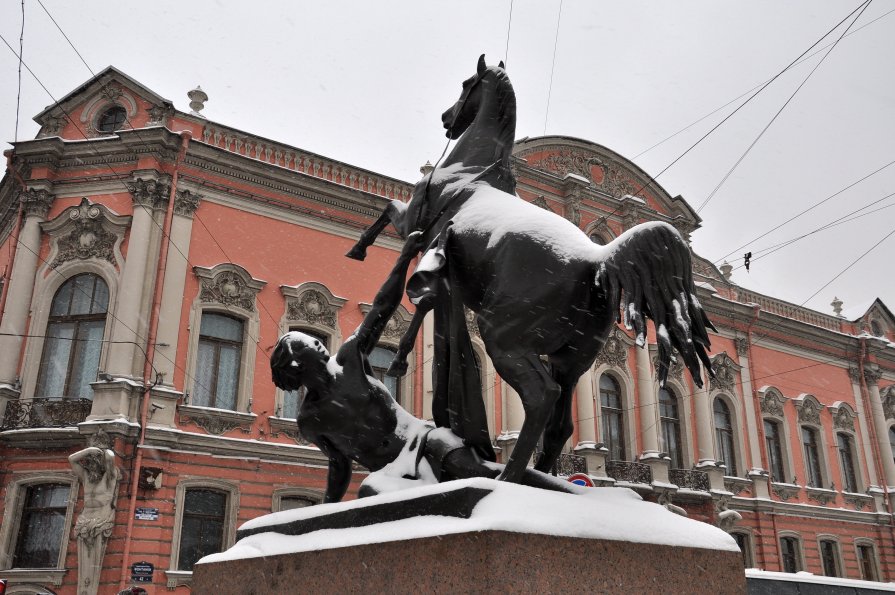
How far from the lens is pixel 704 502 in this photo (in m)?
19.1

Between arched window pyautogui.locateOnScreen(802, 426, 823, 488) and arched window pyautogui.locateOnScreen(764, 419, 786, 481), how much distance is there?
36.6 inches

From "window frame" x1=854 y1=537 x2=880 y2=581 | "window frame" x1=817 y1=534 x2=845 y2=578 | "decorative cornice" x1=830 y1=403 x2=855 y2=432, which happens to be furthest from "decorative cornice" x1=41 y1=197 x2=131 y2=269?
"window frame" x1=854 y1=537 x2=880 y2=581

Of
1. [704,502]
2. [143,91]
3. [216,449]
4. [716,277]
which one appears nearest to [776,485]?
[704,502]

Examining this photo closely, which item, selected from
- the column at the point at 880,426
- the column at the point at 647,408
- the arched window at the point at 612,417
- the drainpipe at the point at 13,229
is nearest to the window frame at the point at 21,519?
the drainpipe at the point at 13,229

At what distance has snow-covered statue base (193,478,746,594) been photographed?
2.33 meters

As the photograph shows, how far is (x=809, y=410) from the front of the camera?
2250cm

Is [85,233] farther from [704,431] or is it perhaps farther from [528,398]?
[704,431]

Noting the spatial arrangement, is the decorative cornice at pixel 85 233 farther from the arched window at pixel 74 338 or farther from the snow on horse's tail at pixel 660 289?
the snow on horse's tail at pixel 660 289

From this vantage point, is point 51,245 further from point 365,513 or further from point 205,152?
point 365,513

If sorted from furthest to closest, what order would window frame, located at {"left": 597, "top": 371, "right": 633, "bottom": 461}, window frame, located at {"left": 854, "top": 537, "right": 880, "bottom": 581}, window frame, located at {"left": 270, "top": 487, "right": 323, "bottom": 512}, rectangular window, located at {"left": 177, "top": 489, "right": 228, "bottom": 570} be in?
window frame, located at {"left": 854, "top": 537, "right": 880, "bottom": 581}, window frame, located at {"left": 597, "top": 371, "right": 633, "bottom": 461}, window frame, located at {"left": 270, "top": 487, "right": 323, "bottom": 512}, rectangular window, located at {"left": 177, "top": 489, "right": 228, "bottom": 570}

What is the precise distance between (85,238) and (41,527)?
5156 millimetres

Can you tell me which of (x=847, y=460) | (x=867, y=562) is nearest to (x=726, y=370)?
(x=847, y=460)

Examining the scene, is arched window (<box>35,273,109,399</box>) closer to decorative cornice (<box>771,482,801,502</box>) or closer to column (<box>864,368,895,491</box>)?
decorative cornice (<box>771,482,801,502</box>)

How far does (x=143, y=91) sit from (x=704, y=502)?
15611 mm
